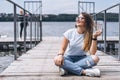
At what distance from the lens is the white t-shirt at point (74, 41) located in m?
6.15

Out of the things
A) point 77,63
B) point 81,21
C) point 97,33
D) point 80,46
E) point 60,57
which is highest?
point 81,21

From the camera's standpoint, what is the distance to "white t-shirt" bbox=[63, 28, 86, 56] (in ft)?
20.2

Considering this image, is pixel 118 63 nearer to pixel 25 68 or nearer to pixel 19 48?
pixel 25 68

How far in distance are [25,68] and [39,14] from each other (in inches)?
552

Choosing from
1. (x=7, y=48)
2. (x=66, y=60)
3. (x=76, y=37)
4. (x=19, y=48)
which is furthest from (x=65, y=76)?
(x=7, y=48)

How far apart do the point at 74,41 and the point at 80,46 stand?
0.39 ft

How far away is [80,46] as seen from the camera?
6211 millimetres

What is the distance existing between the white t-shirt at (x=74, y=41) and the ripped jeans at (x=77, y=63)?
0.08 metres

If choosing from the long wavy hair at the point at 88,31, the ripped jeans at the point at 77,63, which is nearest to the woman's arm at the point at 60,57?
the ripped jeans at the point at 77,63

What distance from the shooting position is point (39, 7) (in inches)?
832

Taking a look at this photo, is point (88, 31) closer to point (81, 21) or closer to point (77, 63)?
point (81, 21)

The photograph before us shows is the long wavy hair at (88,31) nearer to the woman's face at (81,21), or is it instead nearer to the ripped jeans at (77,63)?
the woman's face at (81,21)

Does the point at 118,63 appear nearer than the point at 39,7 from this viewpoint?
Yes

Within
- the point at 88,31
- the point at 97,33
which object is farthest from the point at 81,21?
the point at 97,33
